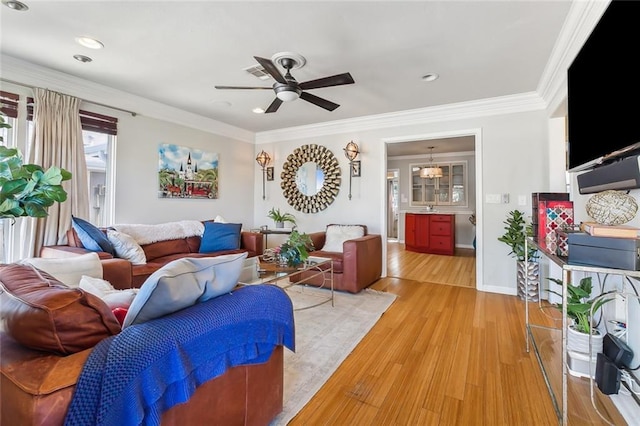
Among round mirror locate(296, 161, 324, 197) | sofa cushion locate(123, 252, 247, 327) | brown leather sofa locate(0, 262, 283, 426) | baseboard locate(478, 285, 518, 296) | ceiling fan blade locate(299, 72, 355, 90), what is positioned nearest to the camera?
brown leather sofa locate(0, 262, 283, 426)

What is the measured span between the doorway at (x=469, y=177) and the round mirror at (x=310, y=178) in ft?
3.58

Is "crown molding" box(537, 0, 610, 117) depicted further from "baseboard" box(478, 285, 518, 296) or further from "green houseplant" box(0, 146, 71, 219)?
"green houseplant" box(0, 146, 71, 219)

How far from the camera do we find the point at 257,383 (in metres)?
1.30

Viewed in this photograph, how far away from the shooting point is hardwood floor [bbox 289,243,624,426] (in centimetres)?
154

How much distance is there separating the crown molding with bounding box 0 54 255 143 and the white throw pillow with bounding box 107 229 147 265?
5.15 ft

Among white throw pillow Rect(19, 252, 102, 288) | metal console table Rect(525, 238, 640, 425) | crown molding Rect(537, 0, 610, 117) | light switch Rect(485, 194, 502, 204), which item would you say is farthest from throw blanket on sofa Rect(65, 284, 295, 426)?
light switch Rect(485, 194, 502, 204)

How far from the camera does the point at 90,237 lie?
2725mm

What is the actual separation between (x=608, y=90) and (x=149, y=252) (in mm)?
4073

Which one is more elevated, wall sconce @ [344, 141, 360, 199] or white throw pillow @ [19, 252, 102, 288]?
wall sconce @ [344, 141, 360, 199]

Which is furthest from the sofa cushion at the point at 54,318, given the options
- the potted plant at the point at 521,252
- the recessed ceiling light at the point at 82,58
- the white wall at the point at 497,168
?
the white wall at the point at 497,168

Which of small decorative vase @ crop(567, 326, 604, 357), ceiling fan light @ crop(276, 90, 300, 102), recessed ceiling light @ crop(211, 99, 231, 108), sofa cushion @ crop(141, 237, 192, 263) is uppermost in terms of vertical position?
recessed ceiling light @ crop(211, 99, 231, 108)

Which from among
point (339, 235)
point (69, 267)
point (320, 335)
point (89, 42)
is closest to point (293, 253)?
point (320, 335)

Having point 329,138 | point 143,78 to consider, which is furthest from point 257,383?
point 329,138

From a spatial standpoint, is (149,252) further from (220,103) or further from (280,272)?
(220,103)
